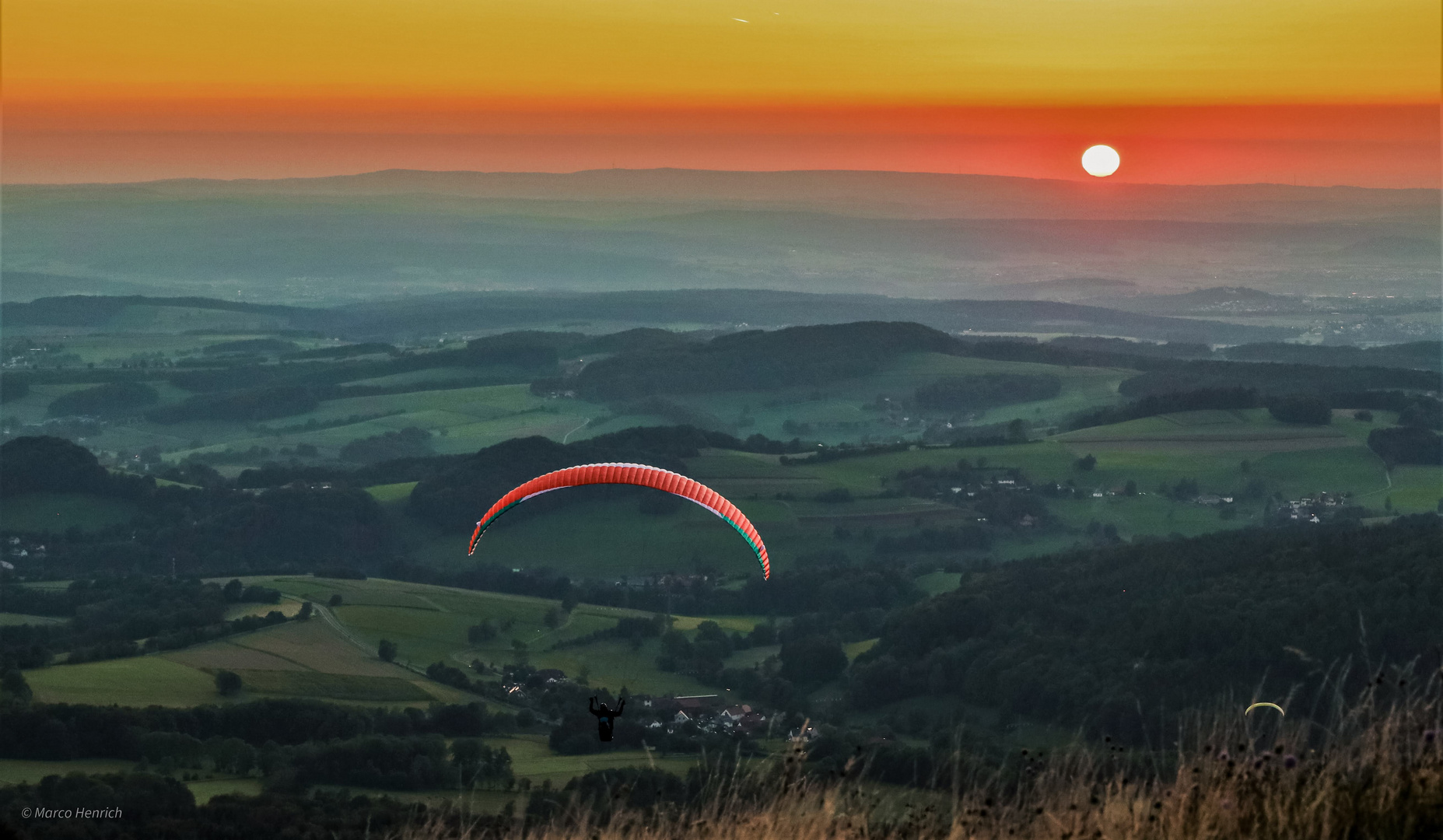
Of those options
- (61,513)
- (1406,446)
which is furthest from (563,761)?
(1406,446)

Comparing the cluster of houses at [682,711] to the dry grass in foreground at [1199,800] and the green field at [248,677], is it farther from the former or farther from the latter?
the dry grass in foreground at [1199,800]

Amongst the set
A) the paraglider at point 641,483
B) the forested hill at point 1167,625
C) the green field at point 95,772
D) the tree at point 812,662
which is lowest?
the tree at point 812,662

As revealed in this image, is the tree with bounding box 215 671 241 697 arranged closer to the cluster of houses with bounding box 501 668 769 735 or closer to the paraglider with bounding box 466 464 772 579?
the cluster of houses with bounding box 501 668 769 735

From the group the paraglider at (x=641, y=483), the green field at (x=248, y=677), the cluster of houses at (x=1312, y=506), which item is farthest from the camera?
the cluster of houses at (x=1312, y=506)

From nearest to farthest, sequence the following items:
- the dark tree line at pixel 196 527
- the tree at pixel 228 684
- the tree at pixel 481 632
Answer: the tree at pixel 228 684 < the tree at pixel 481 632 < the dark tree line at pixel 196 527

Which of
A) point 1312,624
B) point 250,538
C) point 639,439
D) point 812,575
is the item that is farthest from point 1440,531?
point 250,538

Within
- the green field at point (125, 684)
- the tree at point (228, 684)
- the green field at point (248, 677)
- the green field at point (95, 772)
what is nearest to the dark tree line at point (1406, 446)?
the green field at point (248, 677)

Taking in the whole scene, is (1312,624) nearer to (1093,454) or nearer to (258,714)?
(258,714)

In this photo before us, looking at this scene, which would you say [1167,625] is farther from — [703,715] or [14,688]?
[14,688]
